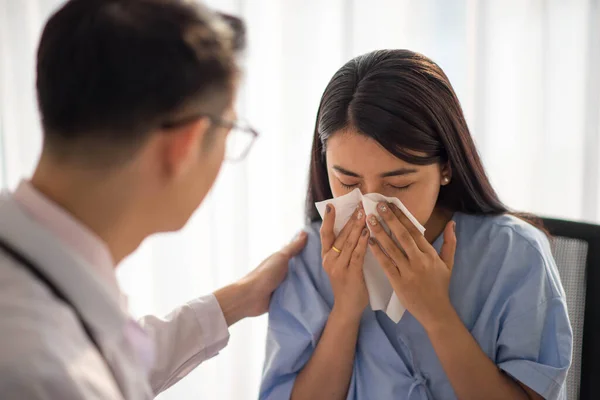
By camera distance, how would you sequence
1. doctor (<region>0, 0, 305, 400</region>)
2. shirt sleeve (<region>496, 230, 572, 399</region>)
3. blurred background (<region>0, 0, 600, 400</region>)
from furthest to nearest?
blurred background (<region>0, 0, 600, 400</region>) → shirt sleeve (<region>496, 230, 572, 399</region>) → doctor (<region>0, 0, 305, 400</region>)

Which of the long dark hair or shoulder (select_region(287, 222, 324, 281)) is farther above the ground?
the long dark hair

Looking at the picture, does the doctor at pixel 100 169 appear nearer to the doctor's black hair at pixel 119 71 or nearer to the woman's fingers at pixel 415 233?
the doctor's black hair at pixel 119 71

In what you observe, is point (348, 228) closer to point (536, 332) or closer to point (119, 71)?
point (536, 332)

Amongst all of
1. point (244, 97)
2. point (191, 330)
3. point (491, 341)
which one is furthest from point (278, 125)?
point (491, 341)

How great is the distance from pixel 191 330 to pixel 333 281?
33 cm

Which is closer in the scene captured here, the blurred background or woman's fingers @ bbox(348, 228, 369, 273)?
woman's fingers @ bbox(348, 228, 369, 273)

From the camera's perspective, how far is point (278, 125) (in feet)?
6.98

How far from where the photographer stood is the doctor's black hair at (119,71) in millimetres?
737

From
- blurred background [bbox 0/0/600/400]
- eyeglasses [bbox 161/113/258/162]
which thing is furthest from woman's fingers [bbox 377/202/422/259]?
blurred background [bbox 0/0/600/400]

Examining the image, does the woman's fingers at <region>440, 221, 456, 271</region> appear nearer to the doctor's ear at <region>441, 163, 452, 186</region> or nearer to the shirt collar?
the doctor's ear at <region>441, 163, 452, 186</region>

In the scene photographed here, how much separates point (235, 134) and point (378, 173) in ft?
1.23

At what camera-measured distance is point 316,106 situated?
6.90 ft

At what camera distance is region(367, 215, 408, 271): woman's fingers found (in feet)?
4.07

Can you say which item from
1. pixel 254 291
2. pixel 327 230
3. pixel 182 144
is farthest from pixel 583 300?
pixel 182 144
